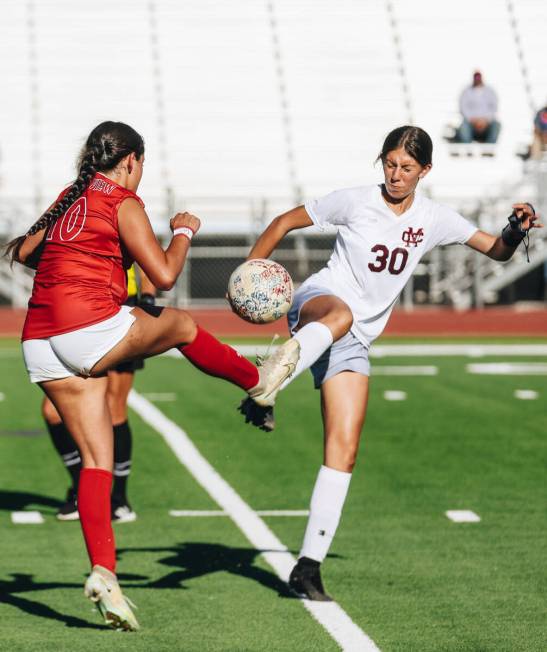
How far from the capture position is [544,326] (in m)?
24.4

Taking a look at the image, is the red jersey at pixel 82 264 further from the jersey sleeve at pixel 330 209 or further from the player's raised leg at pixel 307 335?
the jersey sleeve at pixel 330 209

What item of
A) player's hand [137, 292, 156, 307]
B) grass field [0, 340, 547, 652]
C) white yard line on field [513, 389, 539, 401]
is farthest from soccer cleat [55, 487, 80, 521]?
white yard line on field [513, 389, 539, 401]

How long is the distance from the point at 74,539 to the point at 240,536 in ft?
2.95

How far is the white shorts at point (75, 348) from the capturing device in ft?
17.7

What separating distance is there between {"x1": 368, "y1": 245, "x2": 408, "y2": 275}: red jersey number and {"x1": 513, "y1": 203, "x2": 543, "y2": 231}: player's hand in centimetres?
54

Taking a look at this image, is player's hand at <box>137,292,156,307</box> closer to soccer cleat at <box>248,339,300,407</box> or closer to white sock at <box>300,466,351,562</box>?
A: white sock at <box>300,466,351,562</box>

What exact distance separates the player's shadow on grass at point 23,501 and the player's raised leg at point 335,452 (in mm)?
2573

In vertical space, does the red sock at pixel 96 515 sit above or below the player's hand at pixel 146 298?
below

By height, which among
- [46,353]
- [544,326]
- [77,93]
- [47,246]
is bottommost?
[544,326]

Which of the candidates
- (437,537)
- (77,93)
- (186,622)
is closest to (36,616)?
(186,622)

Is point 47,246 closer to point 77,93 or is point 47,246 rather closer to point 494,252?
point 494,252

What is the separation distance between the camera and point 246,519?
A: 318 inches

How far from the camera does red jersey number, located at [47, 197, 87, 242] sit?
5.40 metres

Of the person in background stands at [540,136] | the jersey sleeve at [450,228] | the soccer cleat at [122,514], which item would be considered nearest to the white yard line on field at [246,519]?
the soccer cleat at [122,514]
